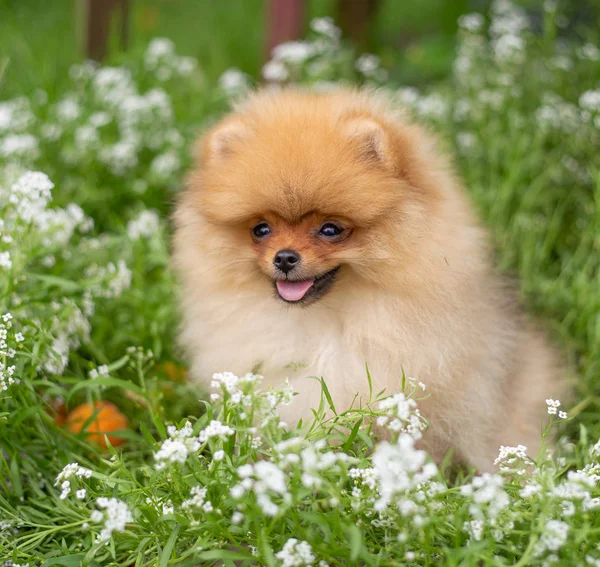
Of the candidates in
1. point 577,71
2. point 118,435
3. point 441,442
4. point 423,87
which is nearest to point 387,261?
point 441,442

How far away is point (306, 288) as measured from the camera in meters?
2.12

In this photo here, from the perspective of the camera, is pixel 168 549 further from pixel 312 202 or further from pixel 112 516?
pixel 312 202

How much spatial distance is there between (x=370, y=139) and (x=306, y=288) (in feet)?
1.63

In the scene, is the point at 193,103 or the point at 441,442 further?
the point at 193,103

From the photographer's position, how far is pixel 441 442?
2252 millimetres

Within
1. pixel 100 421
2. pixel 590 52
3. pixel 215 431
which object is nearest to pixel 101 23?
pixel 590 52

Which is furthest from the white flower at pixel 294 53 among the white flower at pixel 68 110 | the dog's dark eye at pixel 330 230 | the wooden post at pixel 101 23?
the dog's dark eye at pixel 330 230

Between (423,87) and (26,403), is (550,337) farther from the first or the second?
(423,87)

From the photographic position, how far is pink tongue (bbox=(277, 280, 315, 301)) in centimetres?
212

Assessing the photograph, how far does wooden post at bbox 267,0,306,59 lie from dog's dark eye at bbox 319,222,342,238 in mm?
3185

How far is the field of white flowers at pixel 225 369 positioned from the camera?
1.61 metres

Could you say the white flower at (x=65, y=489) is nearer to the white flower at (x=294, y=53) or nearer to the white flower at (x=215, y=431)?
the white flower at (x=215, y=431)

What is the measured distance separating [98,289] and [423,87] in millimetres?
3549

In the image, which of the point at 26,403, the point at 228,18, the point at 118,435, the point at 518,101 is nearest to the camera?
the point at 26,403
